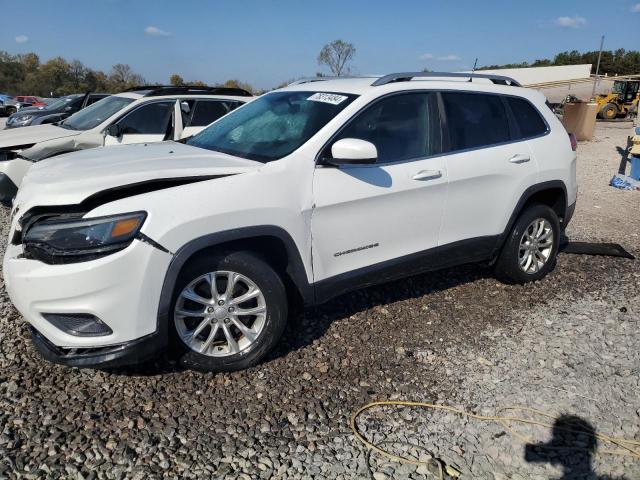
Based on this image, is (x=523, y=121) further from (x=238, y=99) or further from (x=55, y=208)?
(x=238, y=99)

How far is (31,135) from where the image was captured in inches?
290

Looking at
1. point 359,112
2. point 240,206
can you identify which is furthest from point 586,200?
point 240,206

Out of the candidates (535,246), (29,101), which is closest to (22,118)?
(535,246)

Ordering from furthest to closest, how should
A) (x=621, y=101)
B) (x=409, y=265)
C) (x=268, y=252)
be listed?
1. (x=621, y=101)
2. (x=409, y=265)
3. (x=268, y=252)

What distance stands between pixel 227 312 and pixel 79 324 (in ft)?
2.67

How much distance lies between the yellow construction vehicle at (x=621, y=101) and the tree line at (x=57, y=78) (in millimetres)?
37146

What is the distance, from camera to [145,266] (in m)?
2.79

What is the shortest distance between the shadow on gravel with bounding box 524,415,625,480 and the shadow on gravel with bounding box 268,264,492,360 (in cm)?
164

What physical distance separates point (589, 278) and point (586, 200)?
169 inches

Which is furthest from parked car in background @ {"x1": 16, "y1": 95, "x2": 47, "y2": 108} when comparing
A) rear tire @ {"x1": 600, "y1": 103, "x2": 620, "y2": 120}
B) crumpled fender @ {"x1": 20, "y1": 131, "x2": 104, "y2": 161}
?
rear tire @ {"x1": 600, "y1": 103, "x2": 620, "y2": 120}

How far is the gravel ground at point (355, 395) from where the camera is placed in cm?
263

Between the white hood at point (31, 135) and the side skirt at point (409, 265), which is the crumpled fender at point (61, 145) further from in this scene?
the side skirt at point (409, 265)

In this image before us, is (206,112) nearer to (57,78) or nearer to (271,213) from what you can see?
(271,213)

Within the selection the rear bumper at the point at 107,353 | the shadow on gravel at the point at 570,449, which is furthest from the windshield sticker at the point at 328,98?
the shadow on gravel at the point at 570,449
